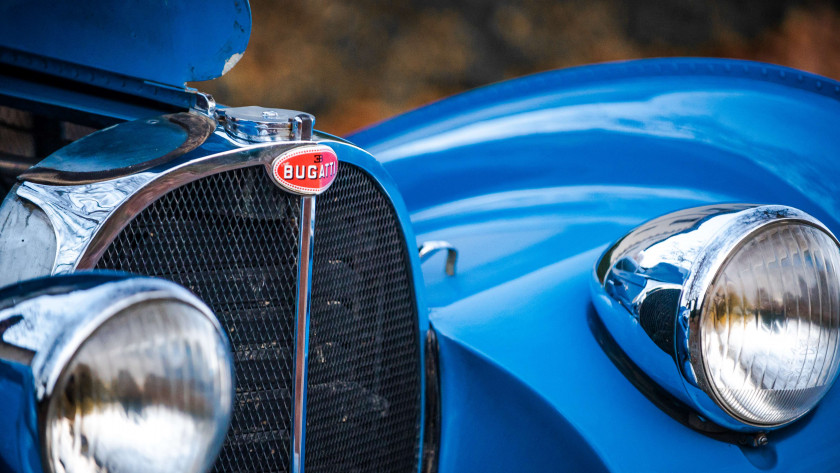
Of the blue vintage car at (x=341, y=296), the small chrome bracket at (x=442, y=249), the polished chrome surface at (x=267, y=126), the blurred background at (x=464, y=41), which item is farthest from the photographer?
the blurred background at (x=464, y=41)

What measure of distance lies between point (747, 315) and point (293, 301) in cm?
54

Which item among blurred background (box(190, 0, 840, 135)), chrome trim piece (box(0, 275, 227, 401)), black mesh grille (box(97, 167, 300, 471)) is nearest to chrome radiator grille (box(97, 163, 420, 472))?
black mesh grille (box(97, 167, 300, 471))

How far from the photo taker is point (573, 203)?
4.65ft

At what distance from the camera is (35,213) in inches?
32.9

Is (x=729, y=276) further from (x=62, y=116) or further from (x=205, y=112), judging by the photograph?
(x=62, y=116)

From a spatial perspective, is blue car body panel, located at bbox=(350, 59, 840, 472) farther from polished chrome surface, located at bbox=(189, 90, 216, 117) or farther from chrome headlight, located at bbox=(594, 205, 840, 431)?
polished chrome surface, located at bbox=(189, 90, 216, 117)

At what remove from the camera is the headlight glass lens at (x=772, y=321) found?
2.92 feet

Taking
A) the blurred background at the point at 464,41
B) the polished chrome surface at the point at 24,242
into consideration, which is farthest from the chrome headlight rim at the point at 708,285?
the blurred background at the point at 464,41

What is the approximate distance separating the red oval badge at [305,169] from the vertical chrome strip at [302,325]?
0.06 feet

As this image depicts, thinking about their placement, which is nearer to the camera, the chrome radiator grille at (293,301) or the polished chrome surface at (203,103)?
the chrome radiator grille at (293,301)

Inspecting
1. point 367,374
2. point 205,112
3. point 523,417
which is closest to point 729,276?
point 523,417

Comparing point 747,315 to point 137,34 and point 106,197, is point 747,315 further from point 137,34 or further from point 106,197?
point 137,34

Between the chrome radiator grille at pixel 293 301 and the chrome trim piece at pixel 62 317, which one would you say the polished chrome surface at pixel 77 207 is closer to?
the chrome radiator grille at pixel 293 301

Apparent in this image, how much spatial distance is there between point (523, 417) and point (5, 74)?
2.67 feet
